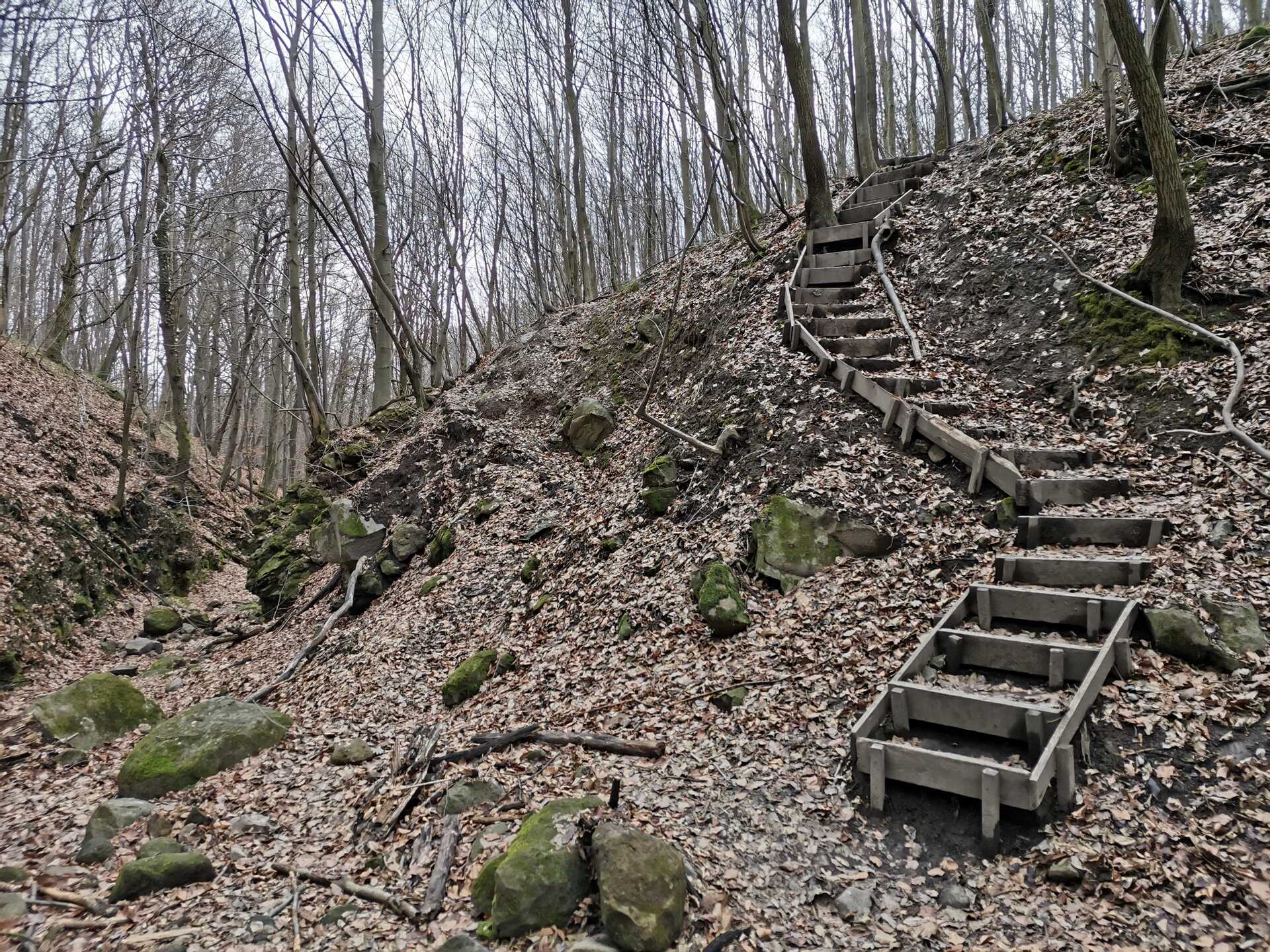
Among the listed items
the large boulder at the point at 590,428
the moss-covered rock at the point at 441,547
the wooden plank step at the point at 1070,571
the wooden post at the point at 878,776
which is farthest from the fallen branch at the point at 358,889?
the large boulder at the point at 590,428

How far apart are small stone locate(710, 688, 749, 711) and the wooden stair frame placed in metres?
1.11

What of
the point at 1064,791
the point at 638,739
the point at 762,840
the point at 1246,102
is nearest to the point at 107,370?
the point at 638,739

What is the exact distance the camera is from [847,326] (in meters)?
9.58

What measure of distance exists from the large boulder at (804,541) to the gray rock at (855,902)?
2.94 metres

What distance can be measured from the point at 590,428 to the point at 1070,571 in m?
7.88

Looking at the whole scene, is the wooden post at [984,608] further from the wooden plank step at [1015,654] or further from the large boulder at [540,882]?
the large boulder at [540,882]

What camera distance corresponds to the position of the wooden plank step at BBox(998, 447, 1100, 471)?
254 inches

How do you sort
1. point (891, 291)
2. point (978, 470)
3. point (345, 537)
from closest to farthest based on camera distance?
point (978, 470), point (891, 291), point (345, 537)

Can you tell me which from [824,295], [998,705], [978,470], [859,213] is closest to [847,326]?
[824,295]

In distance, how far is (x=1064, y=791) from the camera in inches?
149

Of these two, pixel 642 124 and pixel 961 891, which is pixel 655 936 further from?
pixel 642 124

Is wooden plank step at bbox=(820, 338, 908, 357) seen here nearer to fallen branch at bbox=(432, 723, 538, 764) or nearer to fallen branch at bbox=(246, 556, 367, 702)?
fallen branch at bbox=(432, 723, 538, 764)

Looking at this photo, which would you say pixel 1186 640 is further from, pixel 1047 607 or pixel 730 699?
pixel 730 699

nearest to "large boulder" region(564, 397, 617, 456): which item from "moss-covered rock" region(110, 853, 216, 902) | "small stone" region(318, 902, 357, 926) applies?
"moss-covered rock" region(110, 853, 216, 902)
